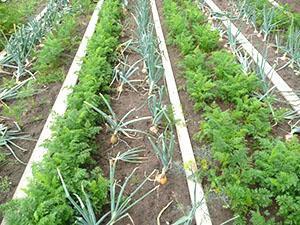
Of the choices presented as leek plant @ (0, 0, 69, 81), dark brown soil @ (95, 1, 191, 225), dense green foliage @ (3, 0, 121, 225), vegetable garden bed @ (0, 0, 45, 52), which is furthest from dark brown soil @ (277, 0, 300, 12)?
vegetable garden bed @ (0, 0, 45, 52)

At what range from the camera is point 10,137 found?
3.04m

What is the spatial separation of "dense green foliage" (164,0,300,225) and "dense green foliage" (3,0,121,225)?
868 mm

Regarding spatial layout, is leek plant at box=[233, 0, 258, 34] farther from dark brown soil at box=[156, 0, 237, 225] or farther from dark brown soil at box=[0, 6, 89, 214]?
dark brown soil at box=[0, 6, 89, 214]

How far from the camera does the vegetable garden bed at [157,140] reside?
2244mm

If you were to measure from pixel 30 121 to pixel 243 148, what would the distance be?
2006 millimetres

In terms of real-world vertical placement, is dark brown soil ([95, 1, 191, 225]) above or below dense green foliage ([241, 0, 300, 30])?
below

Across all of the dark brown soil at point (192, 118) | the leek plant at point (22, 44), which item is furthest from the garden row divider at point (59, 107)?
the dark brown soil at point (192, 118)

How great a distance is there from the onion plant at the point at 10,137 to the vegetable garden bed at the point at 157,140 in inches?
4.0

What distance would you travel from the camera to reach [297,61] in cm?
376

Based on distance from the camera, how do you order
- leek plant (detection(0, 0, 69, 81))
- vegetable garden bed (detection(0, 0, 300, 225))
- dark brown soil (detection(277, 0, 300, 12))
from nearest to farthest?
vegetable garden bed (detection(0, 0, 300, 225))
leek plant (detection(0, 0, 69, 81))
dark brown soil (detection(277, 0, 300, 12))

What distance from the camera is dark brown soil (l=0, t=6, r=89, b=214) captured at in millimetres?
2734

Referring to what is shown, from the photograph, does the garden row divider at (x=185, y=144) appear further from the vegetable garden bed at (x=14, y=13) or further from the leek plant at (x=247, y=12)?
the vegetable garden bed at (x=14, y=13)

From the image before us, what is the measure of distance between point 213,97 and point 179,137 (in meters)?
0.66

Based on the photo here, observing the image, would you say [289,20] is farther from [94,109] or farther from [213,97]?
[94,109]
